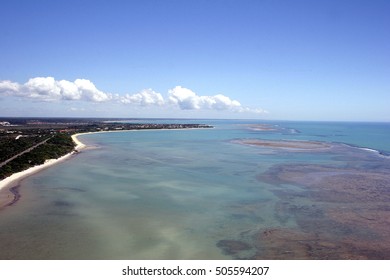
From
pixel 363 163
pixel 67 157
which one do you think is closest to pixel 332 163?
pixel 363 163

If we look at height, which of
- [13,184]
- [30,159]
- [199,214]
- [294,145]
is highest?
[30,159]

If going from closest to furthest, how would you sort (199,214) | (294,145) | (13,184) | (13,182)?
1. (199,214)
2. (13,184)
3. (13,182)
4. (294,145)

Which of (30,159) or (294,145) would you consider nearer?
(30,159)

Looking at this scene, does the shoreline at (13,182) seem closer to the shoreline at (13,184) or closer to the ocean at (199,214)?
the shoreline at (13,184)

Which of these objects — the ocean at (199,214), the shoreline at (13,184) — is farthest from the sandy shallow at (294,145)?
the shoreline at (13,184)

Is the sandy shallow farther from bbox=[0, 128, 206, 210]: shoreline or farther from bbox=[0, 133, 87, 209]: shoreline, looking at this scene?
bbox=[0, 128, 206, 210]: shoreline

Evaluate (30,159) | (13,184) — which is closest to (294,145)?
(30,159)

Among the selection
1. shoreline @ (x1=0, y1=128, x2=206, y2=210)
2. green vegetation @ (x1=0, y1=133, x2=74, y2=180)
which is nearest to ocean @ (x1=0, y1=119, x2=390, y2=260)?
shoreline @ (x1=0, y1=128, x2=206, y2=210)

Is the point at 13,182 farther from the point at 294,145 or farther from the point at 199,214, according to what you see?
the point at 294,145

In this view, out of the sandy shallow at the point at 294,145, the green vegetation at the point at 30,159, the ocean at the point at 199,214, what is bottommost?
the ocean at the point at 199,214
